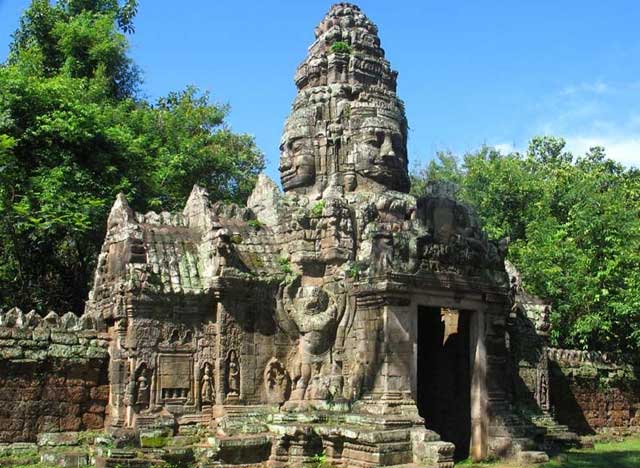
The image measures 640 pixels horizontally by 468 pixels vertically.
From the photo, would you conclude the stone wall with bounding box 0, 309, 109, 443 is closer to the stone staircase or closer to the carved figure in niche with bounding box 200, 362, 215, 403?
the carved figure in niche with bounding box 200, 362, 215, 403

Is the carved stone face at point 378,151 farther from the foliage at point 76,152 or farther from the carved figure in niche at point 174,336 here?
the foliage at point 76,152

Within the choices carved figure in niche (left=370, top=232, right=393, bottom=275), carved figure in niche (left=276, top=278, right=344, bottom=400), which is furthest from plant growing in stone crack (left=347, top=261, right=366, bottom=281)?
carved figure in niche (left=276, top=278, right=344, bottom=400)

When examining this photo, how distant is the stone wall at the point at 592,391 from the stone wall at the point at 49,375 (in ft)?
40.3

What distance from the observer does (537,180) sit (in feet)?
99.0

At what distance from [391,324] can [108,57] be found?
17.2m

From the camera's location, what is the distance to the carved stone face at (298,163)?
52.9ft

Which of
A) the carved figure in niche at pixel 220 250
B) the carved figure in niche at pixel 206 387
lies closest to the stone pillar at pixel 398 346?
the carved figure in niche at pixel 220 250

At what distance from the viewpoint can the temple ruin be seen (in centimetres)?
1336

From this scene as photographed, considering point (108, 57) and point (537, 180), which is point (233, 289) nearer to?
point (108, 57)

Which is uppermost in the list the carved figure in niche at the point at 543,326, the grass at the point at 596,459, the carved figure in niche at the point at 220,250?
the carved figure in niche at the point at 220,250

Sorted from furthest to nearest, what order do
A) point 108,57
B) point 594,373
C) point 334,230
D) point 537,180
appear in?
point 537,180 → point 108,57 → point 594,373 → point 334,230

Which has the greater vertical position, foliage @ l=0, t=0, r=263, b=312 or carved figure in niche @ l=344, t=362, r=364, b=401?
foliage @ l=0, t=0, r=263, b=312

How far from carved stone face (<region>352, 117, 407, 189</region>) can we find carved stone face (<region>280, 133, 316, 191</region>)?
3.06ft

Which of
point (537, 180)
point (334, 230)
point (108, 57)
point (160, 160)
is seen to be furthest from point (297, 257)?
point (537, 180)
